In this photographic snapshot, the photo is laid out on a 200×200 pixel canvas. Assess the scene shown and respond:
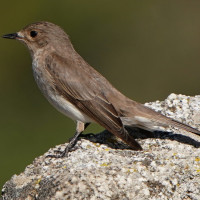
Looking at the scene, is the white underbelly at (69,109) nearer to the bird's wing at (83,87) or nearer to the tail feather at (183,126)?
the bird's wing at (83,87)

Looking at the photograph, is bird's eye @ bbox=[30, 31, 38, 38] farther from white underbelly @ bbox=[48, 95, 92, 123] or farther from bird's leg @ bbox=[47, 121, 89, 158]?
bird's leg @ bbox=[47, 121, 89, 158]

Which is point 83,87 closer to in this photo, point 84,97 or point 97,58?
point 84,97

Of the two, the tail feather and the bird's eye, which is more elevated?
the bird's eye

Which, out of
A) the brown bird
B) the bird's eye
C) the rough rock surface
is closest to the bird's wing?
the brown bird

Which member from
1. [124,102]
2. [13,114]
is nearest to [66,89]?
[124,102]

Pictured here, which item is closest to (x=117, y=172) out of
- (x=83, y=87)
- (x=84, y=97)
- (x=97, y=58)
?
(x=84, y=97)

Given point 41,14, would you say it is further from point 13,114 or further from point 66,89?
point 66,89

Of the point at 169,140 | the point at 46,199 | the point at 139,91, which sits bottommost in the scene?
the point at 46,199
